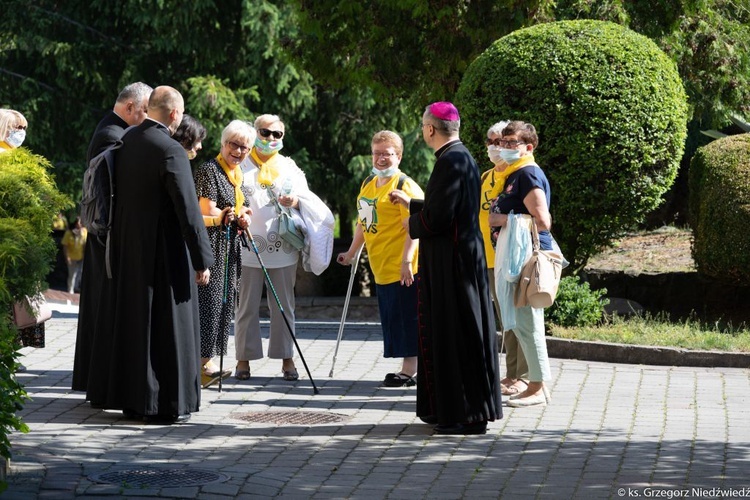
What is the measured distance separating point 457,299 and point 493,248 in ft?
6.16

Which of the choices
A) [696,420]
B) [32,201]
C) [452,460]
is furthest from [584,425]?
[32,201]

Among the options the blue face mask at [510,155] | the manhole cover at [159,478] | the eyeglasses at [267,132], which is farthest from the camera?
the eyeglasses at [267,132]

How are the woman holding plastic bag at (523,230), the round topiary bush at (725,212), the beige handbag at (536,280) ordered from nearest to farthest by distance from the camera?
1. the beige handbag at (536,280)
2. the woman holding plastic bag at (523,230)
3. the round topiary bush at (725,212)

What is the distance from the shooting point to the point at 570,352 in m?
11.4

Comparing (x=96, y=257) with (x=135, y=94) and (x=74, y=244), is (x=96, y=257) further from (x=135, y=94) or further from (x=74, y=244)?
(x=74, y=244)

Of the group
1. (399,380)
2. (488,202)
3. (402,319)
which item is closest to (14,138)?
(402,319)

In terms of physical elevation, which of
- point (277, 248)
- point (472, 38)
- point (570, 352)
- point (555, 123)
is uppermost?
point (472, 38)

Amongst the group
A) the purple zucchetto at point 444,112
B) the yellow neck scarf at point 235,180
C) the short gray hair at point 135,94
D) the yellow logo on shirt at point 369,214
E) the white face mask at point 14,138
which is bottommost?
the yellow logo on shirt at point 369,214

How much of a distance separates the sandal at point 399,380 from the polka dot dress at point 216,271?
124cm

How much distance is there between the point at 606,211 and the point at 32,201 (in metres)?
6.17

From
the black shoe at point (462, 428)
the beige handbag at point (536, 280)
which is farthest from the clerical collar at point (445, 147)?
the black shoe at point (462, 428)

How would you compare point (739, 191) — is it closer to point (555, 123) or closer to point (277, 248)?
point (555, 123)

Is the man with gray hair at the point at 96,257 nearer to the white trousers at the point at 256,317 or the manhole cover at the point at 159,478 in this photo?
the white trousers at the point at 256,317

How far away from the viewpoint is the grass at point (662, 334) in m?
11.2
